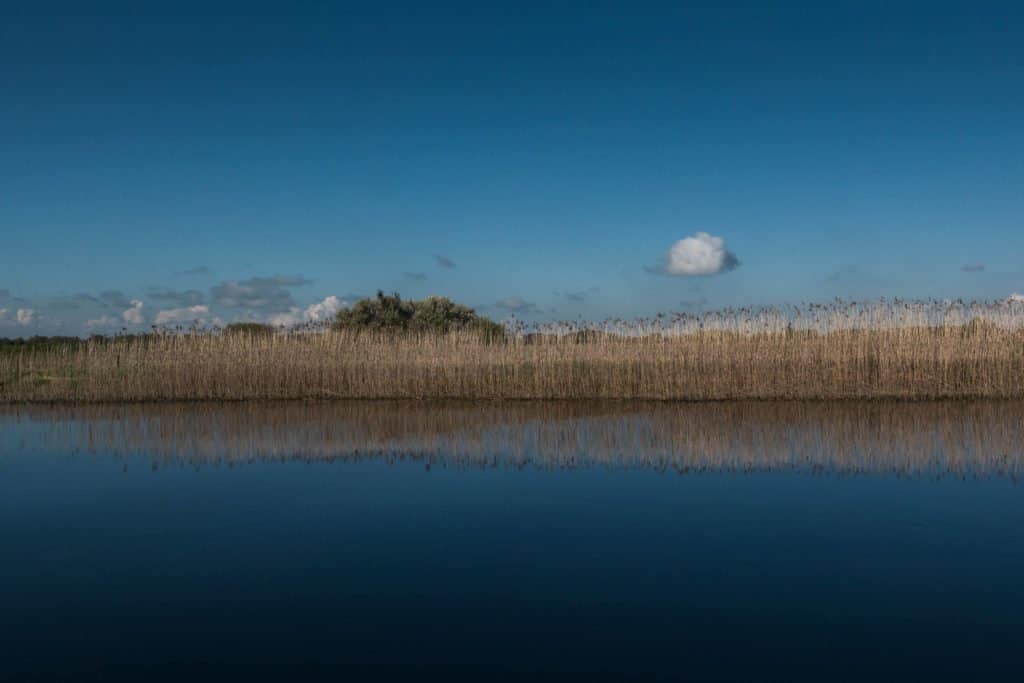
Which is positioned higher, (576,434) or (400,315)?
(400,315)

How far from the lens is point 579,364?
613 inches

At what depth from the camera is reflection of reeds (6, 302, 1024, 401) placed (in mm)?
14102

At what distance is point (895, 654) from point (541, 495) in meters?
3.69

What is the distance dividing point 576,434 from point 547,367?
5.02 meters

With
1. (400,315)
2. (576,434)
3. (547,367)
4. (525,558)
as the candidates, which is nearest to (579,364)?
(547,367)

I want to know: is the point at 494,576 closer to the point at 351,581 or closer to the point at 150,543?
the point at 351,581

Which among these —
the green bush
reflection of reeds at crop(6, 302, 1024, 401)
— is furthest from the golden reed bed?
the green bush

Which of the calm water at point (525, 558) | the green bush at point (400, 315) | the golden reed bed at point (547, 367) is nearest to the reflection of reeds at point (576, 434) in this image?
the calm water at point (525, 558)

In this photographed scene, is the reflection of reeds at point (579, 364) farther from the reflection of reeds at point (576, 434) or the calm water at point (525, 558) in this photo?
the calm water at point (525, 558)

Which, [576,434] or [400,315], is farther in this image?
[400,315]

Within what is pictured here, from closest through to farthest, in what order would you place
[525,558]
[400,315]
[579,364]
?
[525,558] → [579,364] → [400,315]

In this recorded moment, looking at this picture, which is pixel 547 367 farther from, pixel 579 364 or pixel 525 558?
pixel 525 558

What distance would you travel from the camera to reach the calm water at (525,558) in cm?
382

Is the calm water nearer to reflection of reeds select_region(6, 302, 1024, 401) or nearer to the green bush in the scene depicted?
reflection of reeds select_region(6, 302, 1024, 401)
